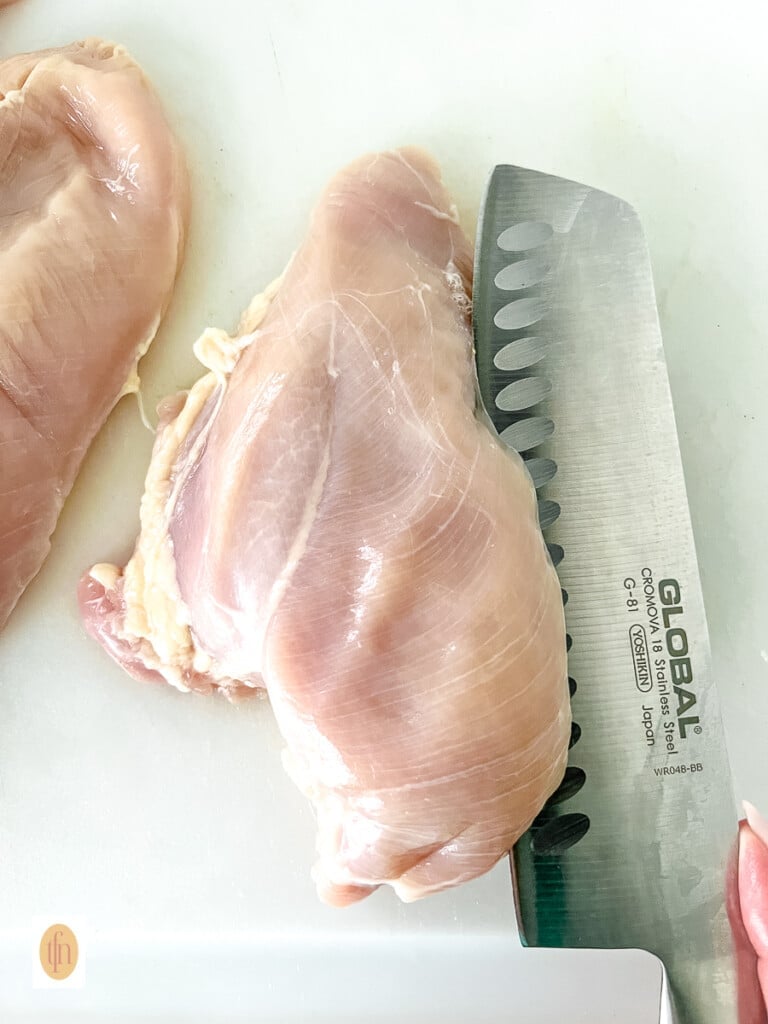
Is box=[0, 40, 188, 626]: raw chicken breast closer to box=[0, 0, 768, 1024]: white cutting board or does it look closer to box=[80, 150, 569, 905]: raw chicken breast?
box=[0, 0, 768, 1024]: white cutting board

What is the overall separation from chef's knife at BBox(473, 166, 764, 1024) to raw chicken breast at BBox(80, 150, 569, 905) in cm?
10

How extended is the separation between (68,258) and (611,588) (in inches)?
44.4

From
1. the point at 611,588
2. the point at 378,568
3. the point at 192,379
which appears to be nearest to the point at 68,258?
the point at 192,379

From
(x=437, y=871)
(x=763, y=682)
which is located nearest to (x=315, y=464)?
(x=437, y=871)

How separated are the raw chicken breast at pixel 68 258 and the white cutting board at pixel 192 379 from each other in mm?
82

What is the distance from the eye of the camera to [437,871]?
1360 mm

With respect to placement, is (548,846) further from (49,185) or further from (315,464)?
(49,185)

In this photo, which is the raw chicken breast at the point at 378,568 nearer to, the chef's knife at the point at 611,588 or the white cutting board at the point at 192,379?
the chef's knife at the point at 611,588

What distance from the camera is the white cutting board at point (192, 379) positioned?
60.9 inches

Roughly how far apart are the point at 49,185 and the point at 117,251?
0.21 m

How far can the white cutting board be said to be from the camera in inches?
60.9

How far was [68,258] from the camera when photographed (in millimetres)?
1554

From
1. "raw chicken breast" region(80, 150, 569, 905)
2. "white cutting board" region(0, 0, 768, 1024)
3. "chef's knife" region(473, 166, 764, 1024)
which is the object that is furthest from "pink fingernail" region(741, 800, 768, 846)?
"raw chicken breast" region(80, 150, 569, 905)

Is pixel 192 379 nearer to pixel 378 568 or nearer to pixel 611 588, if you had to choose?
pixel 378 568
